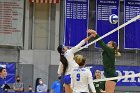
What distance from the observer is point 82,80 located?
6.52 meters

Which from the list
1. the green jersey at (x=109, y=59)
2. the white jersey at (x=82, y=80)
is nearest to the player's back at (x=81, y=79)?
the white jersey at (x=82, y=80)

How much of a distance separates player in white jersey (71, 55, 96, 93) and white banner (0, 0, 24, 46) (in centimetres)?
1136

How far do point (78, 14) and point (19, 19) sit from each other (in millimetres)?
2855

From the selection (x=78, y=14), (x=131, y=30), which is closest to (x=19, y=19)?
(x=78, y=14)

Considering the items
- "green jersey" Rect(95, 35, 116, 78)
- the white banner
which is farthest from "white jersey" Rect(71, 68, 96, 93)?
the white banner

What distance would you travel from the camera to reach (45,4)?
18.6 metres

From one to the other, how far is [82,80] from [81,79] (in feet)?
0.08

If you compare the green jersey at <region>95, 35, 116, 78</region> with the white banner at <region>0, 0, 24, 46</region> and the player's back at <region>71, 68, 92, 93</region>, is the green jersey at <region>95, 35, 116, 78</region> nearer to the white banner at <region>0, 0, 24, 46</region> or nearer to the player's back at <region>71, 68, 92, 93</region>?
the player's back at <region>71, 68, 92, 93</region>

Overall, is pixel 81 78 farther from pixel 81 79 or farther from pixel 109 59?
pixel 109 59

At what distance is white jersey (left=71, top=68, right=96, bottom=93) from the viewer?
648cm

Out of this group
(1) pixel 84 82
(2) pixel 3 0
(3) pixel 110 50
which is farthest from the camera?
(2) pixel 3 0

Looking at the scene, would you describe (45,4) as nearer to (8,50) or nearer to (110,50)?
(8,50)

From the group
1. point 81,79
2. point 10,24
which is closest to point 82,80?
point 81,79

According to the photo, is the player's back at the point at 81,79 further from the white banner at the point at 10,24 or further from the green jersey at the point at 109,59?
the white banner at the point at 10,24
